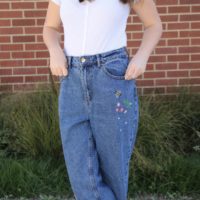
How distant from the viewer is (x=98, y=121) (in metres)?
2.52

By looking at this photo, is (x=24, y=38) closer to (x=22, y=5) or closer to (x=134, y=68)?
(x=22, y=5)

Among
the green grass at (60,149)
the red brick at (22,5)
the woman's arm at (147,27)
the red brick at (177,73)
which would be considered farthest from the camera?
the red brick at (177,73)

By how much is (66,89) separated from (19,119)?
2.12 m

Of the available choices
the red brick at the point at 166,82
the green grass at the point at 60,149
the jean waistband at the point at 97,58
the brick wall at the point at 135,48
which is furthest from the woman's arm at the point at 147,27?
the red brick at the point at 166,82

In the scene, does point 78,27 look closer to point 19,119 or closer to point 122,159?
point 122,159

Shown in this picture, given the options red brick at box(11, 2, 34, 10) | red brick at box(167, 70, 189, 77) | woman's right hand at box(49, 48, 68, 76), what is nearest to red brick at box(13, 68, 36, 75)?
red brick at box(11, 2, 34, 10)

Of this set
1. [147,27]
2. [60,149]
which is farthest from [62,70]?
[60,149]

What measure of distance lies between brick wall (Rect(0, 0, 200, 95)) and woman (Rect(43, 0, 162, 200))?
2.47m

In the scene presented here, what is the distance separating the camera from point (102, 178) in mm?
2717

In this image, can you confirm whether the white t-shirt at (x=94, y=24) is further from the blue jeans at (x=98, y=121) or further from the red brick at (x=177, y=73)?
the red brick at (x=177, y=73)

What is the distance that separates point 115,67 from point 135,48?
106 inches

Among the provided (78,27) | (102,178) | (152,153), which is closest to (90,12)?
(78,27)

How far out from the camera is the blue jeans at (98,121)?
8.14 feet

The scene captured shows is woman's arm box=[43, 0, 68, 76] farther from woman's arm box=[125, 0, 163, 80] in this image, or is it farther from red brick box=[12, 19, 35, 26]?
red brick box=[12, 19, 35, 26]
